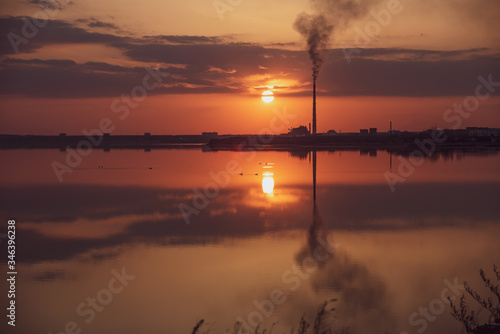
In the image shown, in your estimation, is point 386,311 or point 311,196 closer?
point 386,311

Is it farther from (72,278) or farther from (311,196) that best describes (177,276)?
(311,196)

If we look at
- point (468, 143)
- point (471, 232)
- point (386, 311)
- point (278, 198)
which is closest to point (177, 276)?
point (386, 311)

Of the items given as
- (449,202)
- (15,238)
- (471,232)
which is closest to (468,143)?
(449,202)

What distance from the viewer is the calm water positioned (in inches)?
533

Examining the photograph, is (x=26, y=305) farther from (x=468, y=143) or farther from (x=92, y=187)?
(x=468, y=143)

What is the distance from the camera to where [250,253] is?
19453 millimetres

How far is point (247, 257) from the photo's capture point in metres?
18.8

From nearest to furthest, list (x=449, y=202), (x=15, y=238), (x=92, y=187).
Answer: (x=15, y=238), (x=449, y=202), (x=92, y=187)

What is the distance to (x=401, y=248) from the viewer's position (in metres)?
20.1

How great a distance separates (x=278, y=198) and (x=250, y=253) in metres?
15.2

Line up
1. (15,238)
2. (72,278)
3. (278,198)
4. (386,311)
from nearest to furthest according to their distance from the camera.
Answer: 1. (386,311)
2. (72,278)
3. (15,238)
4. (278,198)

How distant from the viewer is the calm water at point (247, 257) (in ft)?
44.4

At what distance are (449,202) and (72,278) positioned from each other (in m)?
23.0

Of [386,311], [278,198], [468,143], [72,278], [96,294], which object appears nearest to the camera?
[386,311]
